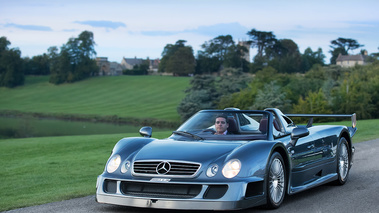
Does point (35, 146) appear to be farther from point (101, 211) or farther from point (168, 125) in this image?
point (168, 125)

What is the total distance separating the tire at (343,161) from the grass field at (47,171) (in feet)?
12.9

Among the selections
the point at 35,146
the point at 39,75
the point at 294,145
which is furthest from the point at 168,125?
the point at 39,75

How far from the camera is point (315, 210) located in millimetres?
6770

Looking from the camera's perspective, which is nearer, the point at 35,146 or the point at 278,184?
the point at 278,184

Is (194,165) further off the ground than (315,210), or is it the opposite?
(194,165)

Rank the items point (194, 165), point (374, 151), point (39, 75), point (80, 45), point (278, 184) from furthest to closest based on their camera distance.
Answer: point (39, 75), point (80, 45), point (374, 151), point (278, 184), point (194, 165)

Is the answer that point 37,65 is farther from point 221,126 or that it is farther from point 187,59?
point 221,126

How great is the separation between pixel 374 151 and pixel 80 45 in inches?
5670

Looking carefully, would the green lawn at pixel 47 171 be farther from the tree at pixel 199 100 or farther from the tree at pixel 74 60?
the tree at pixel 74 60

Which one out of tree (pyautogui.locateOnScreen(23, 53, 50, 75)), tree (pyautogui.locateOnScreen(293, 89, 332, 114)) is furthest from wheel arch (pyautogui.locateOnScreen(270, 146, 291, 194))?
tree (pyautogui.locateOnScreen(23, 53, 50, 75))

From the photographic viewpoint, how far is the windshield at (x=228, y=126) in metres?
7.76

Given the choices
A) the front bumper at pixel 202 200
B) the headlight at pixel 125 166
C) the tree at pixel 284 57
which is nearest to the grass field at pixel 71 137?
the headlight at pixel 125 166

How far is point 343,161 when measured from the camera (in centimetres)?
943

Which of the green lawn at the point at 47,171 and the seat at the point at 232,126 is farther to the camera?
the green lawn at the point at 47,171
